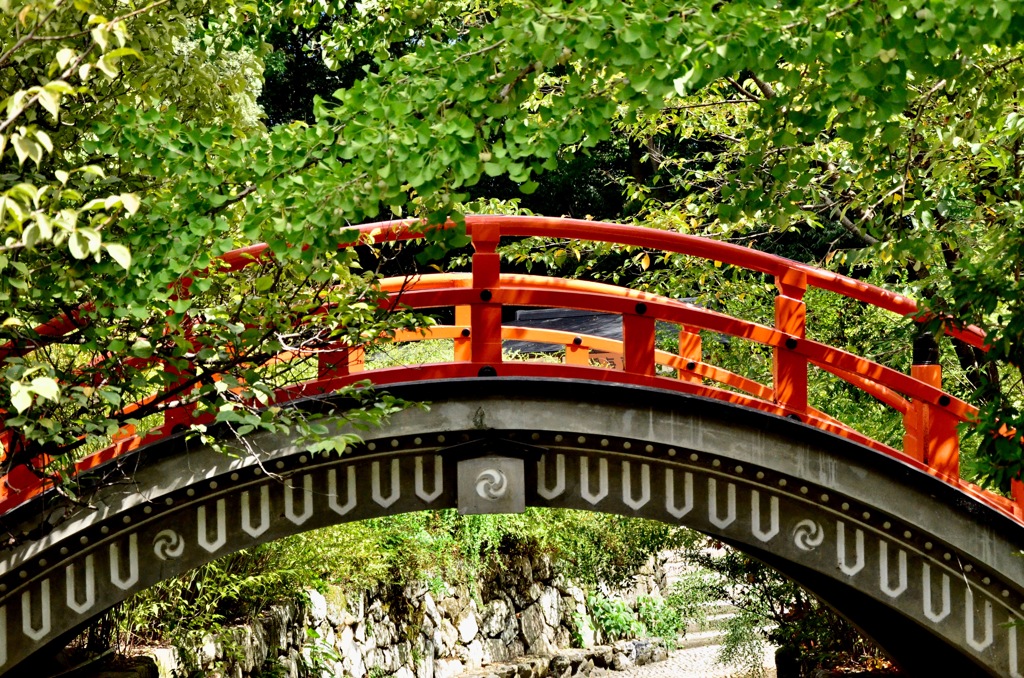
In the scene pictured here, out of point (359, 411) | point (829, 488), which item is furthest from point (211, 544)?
point (829, 488)

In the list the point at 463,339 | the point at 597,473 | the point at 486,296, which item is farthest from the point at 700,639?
the point at 486,296

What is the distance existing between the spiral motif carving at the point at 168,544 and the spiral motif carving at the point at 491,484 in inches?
56.7

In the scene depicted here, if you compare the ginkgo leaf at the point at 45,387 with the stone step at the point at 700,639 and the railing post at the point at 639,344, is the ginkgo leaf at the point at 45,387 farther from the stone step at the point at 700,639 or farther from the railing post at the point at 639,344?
the stone step at the point at 700,639

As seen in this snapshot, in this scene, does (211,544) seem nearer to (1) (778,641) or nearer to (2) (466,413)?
(2) (466,413)

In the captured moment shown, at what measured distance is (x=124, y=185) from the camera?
155 inches

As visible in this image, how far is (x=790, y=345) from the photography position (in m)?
5.19

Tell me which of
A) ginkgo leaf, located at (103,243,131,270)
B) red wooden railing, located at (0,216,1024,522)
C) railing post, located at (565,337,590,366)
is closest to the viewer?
ginkgo leaf, located at (103,243,131,270)

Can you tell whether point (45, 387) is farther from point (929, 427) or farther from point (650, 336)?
point (929, 427)

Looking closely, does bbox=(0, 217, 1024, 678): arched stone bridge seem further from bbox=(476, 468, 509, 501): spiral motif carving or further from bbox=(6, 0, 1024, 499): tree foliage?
bbox=(6, 0, 1024, 499): tree foliage

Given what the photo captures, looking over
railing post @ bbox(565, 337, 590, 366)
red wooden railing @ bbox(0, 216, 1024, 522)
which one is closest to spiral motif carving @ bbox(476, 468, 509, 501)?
red wooden railing @ bbox(0, 216, 1024, 522)

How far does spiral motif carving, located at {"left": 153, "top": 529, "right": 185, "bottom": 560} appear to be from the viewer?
16.5 feet

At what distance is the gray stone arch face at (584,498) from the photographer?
492 centimetres

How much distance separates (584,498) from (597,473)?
0.14 metres

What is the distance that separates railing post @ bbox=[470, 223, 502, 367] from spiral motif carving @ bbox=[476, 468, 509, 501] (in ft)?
1.72
